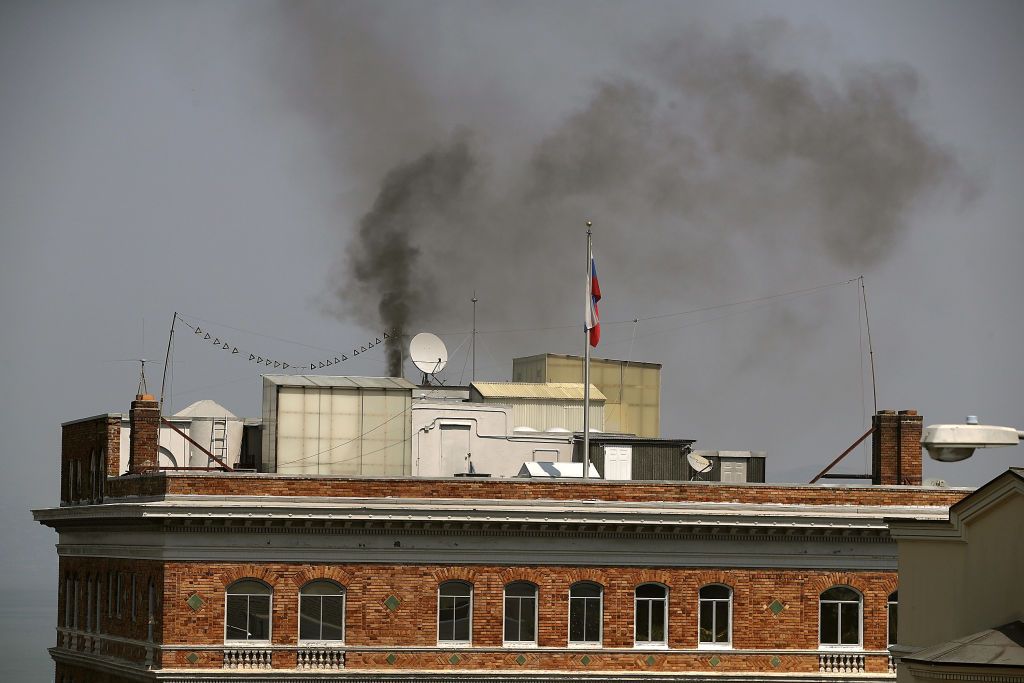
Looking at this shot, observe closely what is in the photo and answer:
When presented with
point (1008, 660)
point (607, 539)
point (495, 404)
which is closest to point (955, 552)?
point (1008, 660)

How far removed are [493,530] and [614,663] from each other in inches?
190

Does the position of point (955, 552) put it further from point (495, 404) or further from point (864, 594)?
point (495, 404)

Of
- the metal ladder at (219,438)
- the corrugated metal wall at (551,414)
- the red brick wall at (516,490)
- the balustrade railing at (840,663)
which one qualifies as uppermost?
the corrugated metal wall at (551,414)

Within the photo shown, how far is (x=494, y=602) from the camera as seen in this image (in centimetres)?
5525

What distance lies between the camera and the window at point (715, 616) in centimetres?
5650

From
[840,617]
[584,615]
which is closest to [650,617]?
[584,615]

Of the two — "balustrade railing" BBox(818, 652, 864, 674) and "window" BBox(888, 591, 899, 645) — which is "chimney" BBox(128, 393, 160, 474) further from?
"window" BBox(888, 591, 899, 645)

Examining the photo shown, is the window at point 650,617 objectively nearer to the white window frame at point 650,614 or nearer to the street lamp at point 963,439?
the white window frame at point 650,614

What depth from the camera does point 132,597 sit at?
5684 cm

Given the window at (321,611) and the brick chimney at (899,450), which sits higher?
the brick chimney at (899,450)

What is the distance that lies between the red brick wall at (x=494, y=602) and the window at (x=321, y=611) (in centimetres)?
23

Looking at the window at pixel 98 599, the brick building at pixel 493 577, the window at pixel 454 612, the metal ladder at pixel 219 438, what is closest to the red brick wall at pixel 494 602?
the brick building at pixel 493 577

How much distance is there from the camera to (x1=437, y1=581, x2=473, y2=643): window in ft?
181

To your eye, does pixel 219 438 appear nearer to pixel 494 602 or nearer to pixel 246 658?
pixel 246 658
